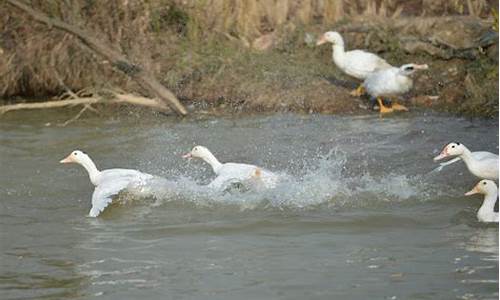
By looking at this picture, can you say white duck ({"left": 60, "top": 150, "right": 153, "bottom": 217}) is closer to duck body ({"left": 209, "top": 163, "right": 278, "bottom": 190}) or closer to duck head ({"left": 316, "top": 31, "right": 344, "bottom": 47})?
duck body ({"left": 209, "top": 163, "right": 278, "bottom": 190})

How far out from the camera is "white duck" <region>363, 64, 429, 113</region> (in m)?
14.6

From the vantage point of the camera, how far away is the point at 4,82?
55.8 feet

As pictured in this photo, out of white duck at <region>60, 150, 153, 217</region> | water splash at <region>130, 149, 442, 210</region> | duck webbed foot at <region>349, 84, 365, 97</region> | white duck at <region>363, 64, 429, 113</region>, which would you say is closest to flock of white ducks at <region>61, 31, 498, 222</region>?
white duck at <region>60, 150, 153, 217</region>

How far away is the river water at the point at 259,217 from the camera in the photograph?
8297mm

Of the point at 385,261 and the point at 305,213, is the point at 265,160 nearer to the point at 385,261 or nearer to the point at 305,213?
the point at 305,213

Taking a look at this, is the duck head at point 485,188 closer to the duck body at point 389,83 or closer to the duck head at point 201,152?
the duck head at point 201,152

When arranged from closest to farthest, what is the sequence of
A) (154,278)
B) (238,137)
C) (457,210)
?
(154,278) < (457,210) < (238,137)

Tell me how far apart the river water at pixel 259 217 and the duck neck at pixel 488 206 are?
0.55ft

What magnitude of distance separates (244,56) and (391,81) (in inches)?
104

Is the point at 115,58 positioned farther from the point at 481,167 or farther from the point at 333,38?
the point at 481,167

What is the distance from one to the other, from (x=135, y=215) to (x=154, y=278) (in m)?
2.45

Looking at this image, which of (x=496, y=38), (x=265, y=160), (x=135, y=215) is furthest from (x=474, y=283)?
(x=496, y=38)

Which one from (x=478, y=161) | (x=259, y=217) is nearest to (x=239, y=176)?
(x=259, y=217)

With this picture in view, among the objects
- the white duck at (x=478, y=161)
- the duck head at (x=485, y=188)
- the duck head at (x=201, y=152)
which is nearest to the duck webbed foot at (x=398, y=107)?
the duck head at (x=201, y=152)
